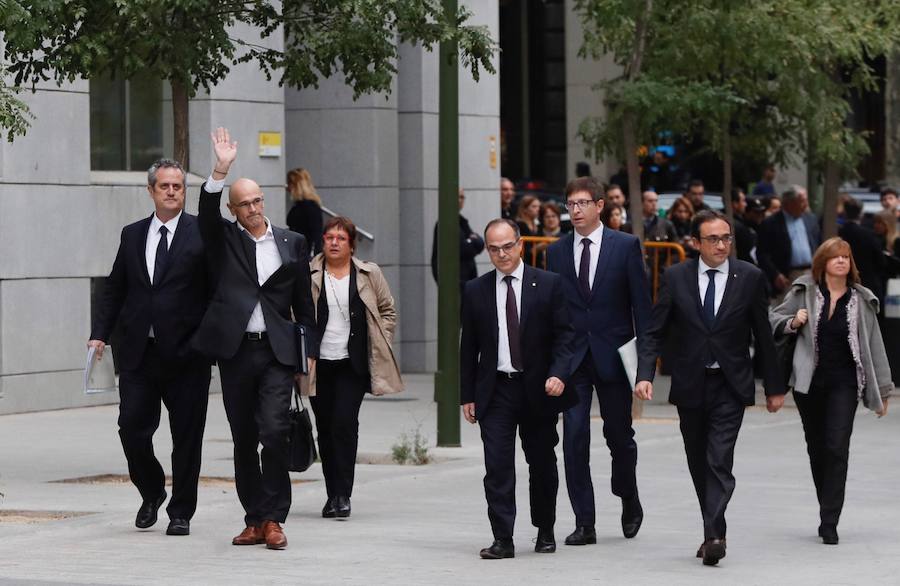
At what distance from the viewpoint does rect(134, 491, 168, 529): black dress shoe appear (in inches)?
411

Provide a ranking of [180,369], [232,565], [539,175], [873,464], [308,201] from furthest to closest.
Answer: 1. [539,175]
2. [308,201]
3. [873,464]
4. [180,369]
5. [232,565]

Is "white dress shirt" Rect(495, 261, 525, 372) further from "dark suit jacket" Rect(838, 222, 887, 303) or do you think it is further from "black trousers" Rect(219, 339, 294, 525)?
"dark suit jacket" Rect(838, 222, 887, 303)

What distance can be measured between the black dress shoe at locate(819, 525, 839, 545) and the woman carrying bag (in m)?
2.45

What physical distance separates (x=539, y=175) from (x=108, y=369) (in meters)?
41.5

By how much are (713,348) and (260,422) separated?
218 cm

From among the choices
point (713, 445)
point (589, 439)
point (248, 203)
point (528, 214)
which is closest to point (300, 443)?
point (248, 203)

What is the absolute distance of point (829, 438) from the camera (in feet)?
34.5

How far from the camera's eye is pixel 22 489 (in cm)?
1219

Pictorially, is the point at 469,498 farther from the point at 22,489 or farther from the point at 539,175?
the point at 539,175

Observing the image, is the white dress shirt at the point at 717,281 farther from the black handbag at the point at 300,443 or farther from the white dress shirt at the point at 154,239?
the white dress shirt at the point at 154,239

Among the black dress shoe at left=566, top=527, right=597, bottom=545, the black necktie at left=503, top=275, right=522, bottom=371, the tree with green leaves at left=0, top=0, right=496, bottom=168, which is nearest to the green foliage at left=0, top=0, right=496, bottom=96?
the tree with green leaves at left=0, top=0, right=496, bottom=168

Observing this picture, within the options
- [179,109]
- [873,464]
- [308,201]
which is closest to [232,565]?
[179,109]

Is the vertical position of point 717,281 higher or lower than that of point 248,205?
lower

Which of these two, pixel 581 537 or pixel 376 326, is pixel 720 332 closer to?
pixel 581 537
